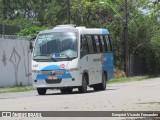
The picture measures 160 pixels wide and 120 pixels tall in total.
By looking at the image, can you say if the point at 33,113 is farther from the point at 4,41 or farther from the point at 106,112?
the point at 4,41

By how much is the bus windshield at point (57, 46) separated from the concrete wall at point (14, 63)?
27.2 ft

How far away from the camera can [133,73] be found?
2126 inches

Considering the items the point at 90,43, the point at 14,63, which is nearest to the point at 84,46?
the point at 90,43

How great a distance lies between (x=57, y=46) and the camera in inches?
956

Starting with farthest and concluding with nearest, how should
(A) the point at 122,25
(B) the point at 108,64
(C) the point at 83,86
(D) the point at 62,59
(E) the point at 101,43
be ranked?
(A) the point at 122,25
(B) the point at 108,64
(E) the point at 101,43
(C) the point at 83,86
(D) the point at 62,59

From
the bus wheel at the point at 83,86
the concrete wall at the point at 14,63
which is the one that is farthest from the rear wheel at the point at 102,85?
the concrete wall at the point at 14,63

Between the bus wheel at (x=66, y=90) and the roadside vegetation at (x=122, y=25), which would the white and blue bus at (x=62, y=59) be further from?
the roadside vegetation at (x=122, y=25)

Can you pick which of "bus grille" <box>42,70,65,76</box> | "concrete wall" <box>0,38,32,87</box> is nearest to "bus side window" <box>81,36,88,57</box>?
"bus grille" <box>42,70,65,76</box>

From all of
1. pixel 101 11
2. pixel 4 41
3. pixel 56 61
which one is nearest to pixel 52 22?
pixel 101 11

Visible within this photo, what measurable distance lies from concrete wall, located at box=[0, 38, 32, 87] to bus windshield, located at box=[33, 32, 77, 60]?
8.29 metres

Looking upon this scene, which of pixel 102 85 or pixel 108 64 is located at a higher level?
pixel 108 64

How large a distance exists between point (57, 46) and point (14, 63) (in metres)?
10.1

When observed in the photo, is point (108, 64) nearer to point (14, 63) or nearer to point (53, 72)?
point (53, 72)

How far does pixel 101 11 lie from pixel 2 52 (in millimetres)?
24719
